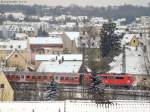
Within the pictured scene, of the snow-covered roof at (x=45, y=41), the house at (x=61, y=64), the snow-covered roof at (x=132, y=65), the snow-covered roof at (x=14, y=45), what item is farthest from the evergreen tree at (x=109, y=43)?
the snow-covered roof at (x=14, y=45)

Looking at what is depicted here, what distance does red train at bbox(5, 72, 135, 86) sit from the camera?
59.8 ft

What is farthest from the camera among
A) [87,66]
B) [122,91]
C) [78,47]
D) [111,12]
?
[111,12]

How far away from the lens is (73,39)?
1150 inches

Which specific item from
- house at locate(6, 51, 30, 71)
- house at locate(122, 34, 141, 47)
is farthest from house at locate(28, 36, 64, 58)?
house at locate(6, 51, 30, 71)

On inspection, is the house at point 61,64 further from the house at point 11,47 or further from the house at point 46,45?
the house at point 46,45

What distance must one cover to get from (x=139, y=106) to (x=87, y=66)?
34.9 ft

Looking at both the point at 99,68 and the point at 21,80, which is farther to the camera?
the point at 99,68

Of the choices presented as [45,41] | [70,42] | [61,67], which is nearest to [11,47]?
[45,41]

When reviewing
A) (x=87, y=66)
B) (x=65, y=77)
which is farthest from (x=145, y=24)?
(x=65, y=77)

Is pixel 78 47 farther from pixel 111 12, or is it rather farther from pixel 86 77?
pixel 111 12

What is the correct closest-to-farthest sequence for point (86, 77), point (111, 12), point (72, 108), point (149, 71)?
point (72, 108)
point (86, 77)
point (149, 71)
point (111, 12)

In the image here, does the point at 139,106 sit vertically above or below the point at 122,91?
above

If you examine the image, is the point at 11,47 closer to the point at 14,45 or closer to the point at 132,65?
the point at 14,45

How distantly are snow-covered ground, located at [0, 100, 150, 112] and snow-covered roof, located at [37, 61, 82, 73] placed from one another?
886 cm
